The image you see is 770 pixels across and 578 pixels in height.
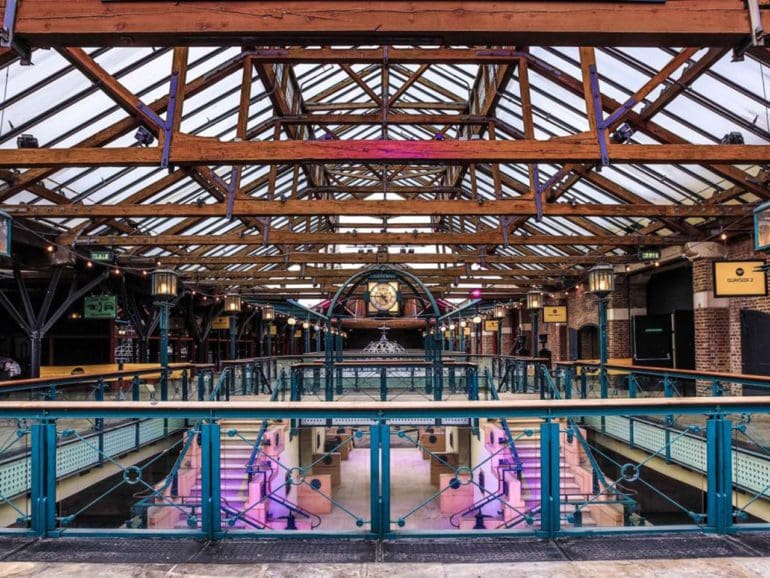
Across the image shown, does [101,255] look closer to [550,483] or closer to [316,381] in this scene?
[316,381]

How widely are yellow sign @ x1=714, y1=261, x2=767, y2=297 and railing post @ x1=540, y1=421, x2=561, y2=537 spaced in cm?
707

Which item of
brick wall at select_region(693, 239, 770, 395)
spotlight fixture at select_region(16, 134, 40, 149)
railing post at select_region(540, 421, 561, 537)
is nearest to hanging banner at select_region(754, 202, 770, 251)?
railing post at select_region(540, 421, 561, 537)

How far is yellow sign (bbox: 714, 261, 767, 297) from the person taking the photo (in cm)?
925

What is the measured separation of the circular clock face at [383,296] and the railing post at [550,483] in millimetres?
7903

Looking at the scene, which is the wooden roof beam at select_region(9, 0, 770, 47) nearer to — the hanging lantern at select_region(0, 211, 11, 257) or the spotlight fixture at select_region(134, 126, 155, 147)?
the hanging lantern at select_region(0, 211, 11, 257)

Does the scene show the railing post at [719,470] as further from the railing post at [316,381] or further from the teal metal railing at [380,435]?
the railing post at [316,381]

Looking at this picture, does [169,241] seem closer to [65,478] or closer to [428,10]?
[65,478]

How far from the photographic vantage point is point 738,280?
9273mm

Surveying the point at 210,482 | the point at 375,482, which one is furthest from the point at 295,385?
the point at 375,482

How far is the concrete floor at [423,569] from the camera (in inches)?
120

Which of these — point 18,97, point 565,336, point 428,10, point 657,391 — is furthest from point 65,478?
point 565,336

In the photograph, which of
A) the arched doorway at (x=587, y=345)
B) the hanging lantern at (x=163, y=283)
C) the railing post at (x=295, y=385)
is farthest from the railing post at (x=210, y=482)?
the arched doorway at (x=587, y=345)

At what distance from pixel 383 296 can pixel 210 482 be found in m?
8.15

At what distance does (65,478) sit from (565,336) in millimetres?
19679
